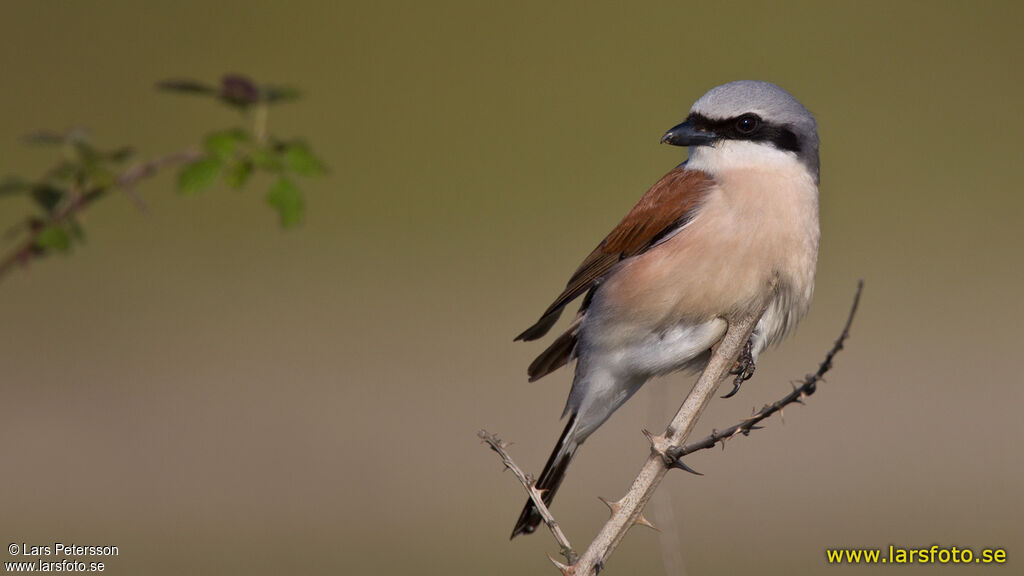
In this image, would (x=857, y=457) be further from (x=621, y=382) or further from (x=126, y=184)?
(x=126, y=184)

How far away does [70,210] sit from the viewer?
52.2 inches

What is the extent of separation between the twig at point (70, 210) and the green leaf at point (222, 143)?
10 centimetres

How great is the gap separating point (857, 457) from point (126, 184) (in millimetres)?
6170

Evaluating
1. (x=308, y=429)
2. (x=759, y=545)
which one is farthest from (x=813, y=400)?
(x=308, y=429)

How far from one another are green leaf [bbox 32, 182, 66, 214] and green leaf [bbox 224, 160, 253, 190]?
12.6 inches

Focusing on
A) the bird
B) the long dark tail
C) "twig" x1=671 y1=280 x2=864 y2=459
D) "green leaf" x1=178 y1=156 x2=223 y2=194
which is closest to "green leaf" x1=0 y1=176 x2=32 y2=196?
"green leaf" x1=178 y1=156 x2=223 y2=194

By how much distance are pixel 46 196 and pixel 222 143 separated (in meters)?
0.31

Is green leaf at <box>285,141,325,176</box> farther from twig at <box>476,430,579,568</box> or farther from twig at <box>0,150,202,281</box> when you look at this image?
twig at <box>476,430,579,568</box>

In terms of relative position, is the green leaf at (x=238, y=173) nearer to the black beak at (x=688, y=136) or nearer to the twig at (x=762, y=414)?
the twig at (x=762, y=414)

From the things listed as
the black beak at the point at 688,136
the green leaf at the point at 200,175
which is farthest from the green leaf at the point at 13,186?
the black beak at the point at 688,136

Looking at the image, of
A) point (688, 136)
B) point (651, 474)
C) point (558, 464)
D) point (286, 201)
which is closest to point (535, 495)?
point (651, 474)

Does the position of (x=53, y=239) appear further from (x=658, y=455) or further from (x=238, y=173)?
(x=658, y=455)

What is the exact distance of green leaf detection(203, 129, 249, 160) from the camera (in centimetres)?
158

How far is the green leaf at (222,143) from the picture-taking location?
1.58 m
